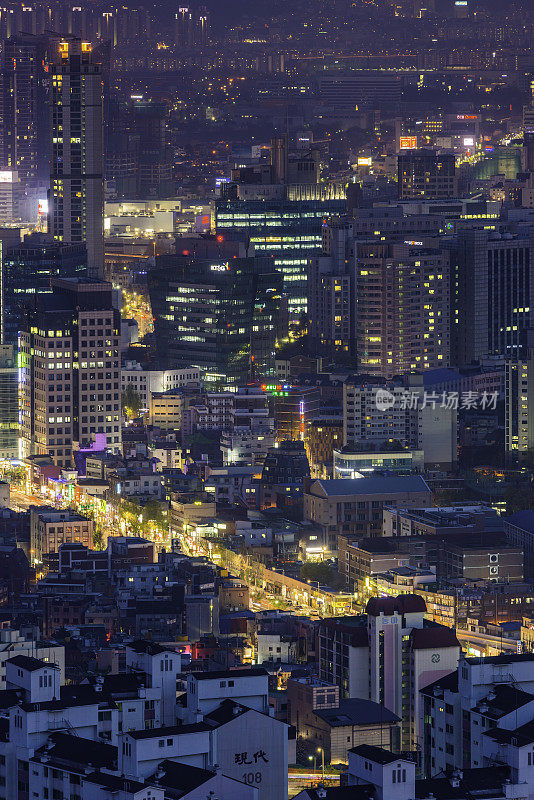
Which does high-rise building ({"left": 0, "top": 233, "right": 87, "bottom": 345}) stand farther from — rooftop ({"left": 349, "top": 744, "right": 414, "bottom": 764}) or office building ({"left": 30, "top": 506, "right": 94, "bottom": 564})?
rooftop ({"left": 349, "top": 744, "right": 414, "bottom": 764})

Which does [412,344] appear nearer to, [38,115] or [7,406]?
[7,406]

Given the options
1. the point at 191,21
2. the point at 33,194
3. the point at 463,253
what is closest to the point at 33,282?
the point at 463,253

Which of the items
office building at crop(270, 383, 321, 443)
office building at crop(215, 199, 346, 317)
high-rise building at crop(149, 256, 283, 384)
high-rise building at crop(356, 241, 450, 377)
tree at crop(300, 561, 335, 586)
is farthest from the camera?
office building at crop(215, 199, 346, 317)

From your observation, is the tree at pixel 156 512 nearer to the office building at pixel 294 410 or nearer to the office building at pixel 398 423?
the office building at pixel 294 410

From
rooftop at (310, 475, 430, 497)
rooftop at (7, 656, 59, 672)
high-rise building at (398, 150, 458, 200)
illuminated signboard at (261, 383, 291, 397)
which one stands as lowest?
rooftop at (310, 475, 430, 497)

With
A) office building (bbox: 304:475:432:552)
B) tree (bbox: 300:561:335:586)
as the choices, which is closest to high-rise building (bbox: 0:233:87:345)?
office building (bbox: 304:475:432:552)

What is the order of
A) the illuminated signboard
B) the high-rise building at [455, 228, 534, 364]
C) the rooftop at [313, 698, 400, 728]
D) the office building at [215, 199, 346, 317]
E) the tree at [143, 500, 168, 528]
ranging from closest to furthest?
the rooftop at [313, 698, 400, 728], the tree at [143, 500, 168, 528], the illuminated signboard, the high-rise building at [455, 228, 534, 364], the office building at [215, 199, 346, 317]
